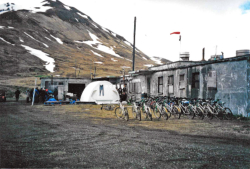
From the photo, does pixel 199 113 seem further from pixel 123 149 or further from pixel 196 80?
pixel 123 149

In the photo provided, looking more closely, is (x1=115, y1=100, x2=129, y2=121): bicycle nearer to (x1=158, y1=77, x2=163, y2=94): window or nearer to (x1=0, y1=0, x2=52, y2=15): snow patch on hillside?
(x1=158, y1=77, x2=163, y2=94): window

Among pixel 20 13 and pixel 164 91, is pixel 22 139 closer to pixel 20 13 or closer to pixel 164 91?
pixel 164 91

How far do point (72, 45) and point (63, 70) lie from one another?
4769 centimetres

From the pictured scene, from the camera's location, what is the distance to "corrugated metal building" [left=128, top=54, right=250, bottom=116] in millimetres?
14789

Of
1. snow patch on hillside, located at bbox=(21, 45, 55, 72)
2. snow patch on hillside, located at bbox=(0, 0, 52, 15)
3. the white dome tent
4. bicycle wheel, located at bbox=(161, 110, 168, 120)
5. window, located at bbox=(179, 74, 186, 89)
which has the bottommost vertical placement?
bicycle wheel, located at bbox=(161, 110, 168, 120)

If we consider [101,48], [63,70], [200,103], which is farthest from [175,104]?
[101,48]

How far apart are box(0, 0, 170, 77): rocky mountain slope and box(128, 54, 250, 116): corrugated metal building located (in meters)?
46.7

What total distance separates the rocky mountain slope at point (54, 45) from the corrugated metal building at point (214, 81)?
46704mm

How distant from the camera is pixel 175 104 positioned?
15.1 metres

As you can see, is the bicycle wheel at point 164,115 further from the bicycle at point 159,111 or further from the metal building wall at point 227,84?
the metal building wall at point 227,84

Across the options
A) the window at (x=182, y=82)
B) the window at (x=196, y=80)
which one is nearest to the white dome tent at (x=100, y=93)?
the window at (x=182, y=82)

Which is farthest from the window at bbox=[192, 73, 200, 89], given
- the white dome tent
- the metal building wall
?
the white dome tent

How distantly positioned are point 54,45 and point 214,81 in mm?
106190

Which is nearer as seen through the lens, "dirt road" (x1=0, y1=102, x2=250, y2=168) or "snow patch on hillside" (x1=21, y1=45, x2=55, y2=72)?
"dirt road" (x1=0, y1=102, x2=250, y2=168)
